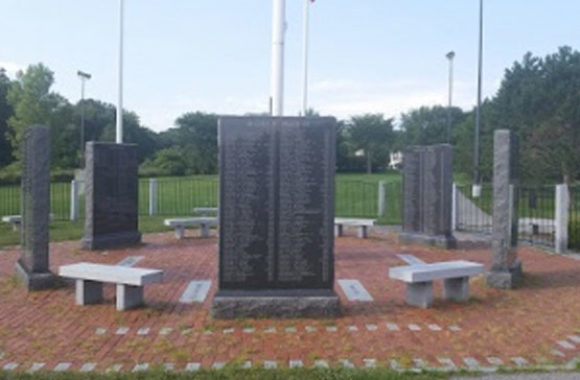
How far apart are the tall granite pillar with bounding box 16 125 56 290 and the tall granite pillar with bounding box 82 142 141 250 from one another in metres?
3.65

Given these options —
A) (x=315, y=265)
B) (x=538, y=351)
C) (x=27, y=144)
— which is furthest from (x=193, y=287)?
(x=538, y=351)

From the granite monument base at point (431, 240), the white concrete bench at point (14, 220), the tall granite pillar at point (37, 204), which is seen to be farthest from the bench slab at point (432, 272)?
the white concrete bench at point (14, 220)

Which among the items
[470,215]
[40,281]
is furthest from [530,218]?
[40,281]

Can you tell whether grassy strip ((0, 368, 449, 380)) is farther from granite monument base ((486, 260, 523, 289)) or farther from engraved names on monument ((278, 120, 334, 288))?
granite monument base ((486, 260, 523, 289))

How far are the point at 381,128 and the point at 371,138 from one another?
215 cm

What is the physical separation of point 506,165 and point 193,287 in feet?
15.1

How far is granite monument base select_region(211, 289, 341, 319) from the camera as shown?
6844 mm

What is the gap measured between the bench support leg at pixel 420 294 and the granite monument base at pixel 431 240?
5.55m

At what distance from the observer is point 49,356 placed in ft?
18.1

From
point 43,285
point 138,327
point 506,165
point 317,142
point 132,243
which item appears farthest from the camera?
point 132,243

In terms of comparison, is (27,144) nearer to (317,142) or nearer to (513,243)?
(317,142)

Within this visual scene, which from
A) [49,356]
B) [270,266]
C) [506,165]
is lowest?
[49,356]

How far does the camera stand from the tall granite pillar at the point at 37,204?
8266 mm

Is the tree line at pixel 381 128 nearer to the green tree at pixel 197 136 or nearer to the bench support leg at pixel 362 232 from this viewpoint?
the green tree at pixel 197 136
